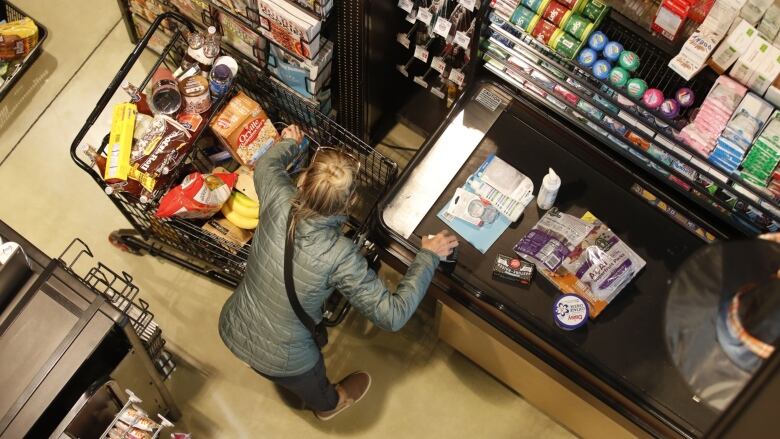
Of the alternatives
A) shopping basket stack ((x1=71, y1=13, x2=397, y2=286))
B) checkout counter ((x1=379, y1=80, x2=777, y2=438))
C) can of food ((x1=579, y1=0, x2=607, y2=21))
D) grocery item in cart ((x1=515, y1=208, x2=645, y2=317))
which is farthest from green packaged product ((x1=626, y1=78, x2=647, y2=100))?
shopping basket stack ((x1=71, y1=13, x2=397, y2=286))

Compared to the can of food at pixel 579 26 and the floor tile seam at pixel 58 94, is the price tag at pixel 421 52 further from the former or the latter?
the floor tile seam at pixel 58 94

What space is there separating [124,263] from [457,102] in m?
2.02

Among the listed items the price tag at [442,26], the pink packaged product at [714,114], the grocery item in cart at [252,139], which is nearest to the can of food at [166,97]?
the grocery item in cart at [252,139]

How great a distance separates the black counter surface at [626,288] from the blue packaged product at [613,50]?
48 cm

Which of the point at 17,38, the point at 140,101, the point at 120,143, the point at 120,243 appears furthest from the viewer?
the point at 17,38

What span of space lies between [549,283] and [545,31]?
0.97 meters

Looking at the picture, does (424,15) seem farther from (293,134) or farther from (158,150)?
(158,150)

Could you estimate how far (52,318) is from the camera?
2.61 meters

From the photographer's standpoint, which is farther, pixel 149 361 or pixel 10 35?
pixel 10 35

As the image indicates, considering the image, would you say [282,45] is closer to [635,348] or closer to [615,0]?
[615,0]

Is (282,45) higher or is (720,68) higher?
(720,68)

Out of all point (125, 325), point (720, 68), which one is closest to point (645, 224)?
point (720, 68)

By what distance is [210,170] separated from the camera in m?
3.98

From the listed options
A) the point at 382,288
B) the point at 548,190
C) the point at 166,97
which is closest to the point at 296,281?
the point at 382,288
